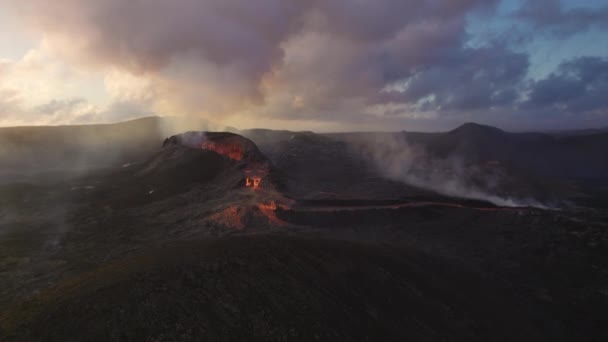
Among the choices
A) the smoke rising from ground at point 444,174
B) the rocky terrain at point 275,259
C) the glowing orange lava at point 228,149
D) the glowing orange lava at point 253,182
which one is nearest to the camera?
the rocky terrain at point 275,259

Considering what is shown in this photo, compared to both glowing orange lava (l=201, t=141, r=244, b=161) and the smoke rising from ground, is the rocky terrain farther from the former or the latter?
the smoke rising from ground

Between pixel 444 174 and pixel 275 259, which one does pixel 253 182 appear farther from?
pixel 444 174

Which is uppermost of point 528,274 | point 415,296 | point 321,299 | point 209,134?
point 209,134

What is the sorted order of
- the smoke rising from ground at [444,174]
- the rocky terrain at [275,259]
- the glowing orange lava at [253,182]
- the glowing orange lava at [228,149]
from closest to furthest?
the rocky terrain at [275,259] < the glowing orange lava at [253,182] < the smoke rising from ground at [444,174] < the glowing orange lava at [228,149]

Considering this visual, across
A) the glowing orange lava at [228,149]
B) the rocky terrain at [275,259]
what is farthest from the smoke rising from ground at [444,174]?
the glowing orange lava at [228,149]

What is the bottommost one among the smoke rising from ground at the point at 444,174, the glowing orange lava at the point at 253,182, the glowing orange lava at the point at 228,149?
the smoke rising from ground at the point at 444,174

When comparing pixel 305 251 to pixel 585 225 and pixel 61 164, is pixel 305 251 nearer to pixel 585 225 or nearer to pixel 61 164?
pixel 585 225

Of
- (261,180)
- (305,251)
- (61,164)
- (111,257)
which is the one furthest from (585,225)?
(61,164)

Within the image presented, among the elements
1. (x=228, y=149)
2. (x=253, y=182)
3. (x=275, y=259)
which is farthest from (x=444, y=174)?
(x=275, y=259)

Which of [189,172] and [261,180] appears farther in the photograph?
[189,172]

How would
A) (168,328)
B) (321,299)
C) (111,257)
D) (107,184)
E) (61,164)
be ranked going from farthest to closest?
(61,164) → (107,184) → (111,257) → (321,299) → (168,328)

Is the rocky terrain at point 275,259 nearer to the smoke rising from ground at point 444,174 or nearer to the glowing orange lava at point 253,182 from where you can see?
the glowing orange lava at point 253,182
